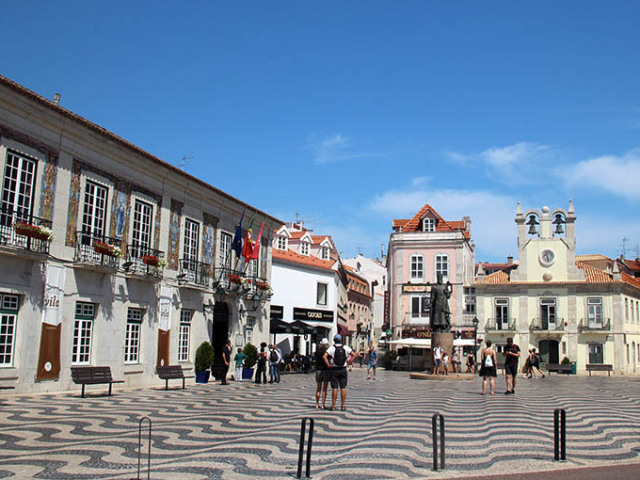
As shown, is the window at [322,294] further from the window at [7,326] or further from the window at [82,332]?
the window at [7,326]

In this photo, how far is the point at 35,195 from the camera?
18016mm

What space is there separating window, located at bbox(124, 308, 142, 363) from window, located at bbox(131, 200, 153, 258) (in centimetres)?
200

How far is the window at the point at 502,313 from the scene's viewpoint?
4988cm

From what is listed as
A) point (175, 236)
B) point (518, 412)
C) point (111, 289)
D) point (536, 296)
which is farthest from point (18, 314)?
point (536, 296)

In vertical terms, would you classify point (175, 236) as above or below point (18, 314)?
above

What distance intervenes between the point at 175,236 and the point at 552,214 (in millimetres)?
35195

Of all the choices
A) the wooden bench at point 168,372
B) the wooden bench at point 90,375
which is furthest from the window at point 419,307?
the wooden bench at point 90,375

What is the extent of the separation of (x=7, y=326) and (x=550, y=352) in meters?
40.7

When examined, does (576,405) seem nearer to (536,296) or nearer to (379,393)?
(379,393)

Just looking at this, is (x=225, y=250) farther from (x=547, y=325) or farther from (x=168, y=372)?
(x=547, y=325)

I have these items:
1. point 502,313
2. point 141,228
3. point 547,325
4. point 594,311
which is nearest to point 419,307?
point 502,313

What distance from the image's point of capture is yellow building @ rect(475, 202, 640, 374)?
156 ft

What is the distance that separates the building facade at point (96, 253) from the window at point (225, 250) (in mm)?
88

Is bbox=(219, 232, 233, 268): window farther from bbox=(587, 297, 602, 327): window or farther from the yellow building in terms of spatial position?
bbox=(587, 297, 602, 327): window
